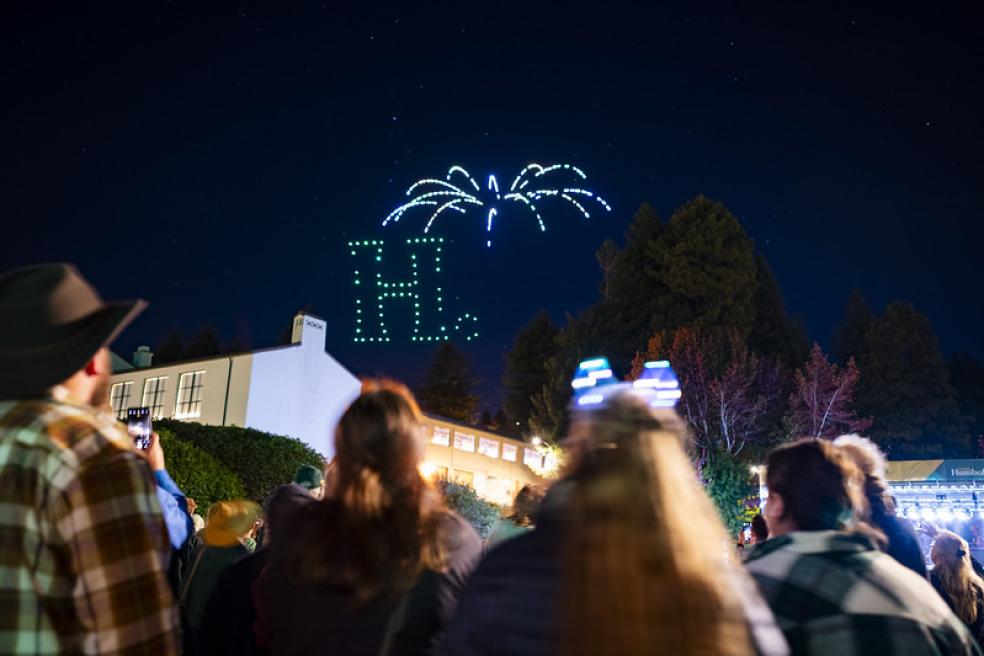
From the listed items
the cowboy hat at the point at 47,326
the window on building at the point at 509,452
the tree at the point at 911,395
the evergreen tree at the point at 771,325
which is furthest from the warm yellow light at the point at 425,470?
the tree at the point at 911,395

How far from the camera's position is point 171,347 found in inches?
2785

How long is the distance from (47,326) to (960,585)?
6.49 meters

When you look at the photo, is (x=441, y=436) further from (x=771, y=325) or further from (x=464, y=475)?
(x=771, y=325)

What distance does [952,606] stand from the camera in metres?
5.86

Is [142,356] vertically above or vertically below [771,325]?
below

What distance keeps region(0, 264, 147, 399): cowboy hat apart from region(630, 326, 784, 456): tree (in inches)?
1258

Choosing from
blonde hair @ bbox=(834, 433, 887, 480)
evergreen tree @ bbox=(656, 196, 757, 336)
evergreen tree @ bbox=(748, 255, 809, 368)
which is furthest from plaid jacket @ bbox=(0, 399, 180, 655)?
evergreen tree @ bbox=(748, 255, 809, 368)

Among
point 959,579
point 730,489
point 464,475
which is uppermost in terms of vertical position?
point 464,475

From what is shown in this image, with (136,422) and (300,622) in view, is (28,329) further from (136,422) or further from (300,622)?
(136,422)

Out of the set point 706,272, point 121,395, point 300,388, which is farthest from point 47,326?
point 706,272

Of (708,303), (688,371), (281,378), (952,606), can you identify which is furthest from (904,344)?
(952,606)

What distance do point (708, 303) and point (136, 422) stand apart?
34982 millimetres

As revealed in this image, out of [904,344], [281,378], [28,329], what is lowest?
[28,329]

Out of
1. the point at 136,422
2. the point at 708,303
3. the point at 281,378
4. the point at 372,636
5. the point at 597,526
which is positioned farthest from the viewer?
the point at 708,303
